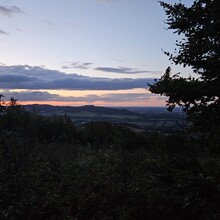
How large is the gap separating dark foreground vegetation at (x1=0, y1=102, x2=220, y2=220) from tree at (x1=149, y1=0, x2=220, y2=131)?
2.85 feet

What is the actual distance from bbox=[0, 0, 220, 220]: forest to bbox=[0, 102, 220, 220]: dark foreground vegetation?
0.08 ft

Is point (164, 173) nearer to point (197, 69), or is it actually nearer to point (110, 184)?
point (197, 69)

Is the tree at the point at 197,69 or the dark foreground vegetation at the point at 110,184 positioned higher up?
the tree at the point at 197,69

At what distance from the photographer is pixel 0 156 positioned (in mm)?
14297

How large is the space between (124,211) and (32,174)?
5636mm

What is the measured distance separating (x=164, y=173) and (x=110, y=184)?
6.63 metres

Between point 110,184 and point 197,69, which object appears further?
point 110,184

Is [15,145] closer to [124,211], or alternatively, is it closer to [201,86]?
[124,211]

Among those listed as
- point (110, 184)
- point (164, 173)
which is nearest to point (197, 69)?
point (164, 173)

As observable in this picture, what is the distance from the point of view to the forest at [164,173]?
34.7 ft

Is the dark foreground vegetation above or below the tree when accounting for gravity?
below

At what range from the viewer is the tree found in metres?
10.9

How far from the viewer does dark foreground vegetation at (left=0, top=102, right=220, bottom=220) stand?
10.6 m

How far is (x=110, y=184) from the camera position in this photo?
17.6m
